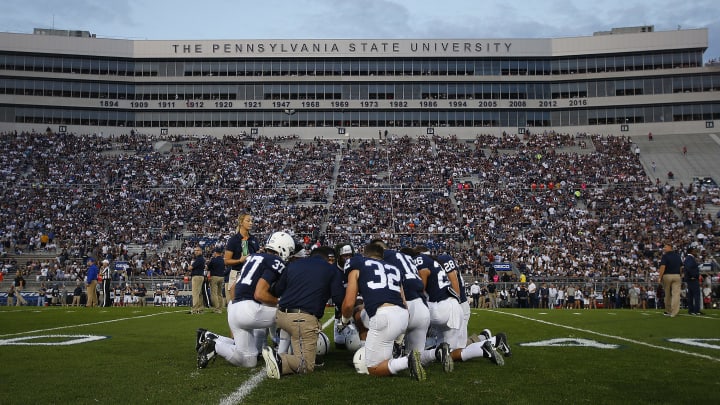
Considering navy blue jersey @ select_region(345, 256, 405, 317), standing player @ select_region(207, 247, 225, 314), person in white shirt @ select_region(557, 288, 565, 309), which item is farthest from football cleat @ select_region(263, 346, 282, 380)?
person in white shirt @ select_region(557, 288, 565, 309)

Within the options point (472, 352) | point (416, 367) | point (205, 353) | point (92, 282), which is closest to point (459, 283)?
point (472, 352)

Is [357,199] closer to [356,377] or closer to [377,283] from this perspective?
[377,283]

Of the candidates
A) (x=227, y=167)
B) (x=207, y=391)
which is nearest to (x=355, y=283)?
(x=207, y=391)

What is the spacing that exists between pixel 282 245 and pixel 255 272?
1.60ft

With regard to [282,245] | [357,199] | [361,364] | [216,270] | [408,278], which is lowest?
[361,364]

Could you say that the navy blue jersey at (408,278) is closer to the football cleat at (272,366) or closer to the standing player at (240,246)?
the football cleat at (272,366)

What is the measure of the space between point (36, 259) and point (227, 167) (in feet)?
48.1

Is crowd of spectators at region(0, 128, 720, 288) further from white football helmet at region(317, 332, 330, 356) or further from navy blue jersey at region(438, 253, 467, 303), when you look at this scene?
white football helmet at region(317, 332, 330, 356)

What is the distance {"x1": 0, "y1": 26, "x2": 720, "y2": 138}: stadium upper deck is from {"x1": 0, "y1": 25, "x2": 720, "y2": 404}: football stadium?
17 centimetres

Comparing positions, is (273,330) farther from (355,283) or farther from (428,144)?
(428,144)

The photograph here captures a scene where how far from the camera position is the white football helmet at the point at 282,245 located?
8211 millimetres

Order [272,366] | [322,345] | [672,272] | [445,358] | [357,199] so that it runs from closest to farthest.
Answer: [272,366]
[445,358]
[322,345]
[672,272]
[357,199]

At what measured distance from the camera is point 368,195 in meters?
41.4

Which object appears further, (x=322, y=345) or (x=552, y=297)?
(x=552, y=297)
